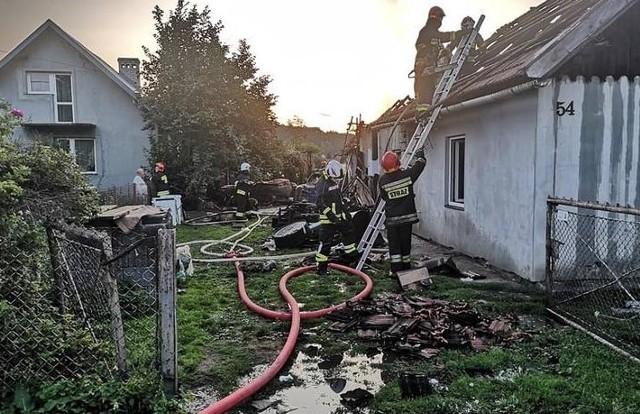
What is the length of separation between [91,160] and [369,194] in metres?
14.3

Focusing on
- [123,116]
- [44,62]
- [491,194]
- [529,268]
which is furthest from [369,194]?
[44,62]

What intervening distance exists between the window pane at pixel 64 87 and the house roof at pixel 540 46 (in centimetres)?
1732

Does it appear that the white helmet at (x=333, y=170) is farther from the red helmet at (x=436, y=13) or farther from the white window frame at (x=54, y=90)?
the white window frame at (x=54, y=90)

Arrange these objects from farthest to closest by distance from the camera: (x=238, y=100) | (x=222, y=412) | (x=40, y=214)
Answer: (x=238, y=100) → (x=40, y=214) → (x=222, y=412)

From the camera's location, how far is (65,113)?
71.4 ft

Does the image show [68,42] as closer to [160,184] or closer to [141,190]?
[141,190]

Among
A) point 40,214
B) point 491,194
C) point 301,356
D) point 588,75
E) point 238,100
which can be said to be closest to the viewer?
point 40,214

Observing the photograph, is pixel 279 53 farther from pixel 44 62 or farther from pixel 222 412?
pixel 222 412

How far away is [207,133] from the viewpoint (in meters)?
19.4

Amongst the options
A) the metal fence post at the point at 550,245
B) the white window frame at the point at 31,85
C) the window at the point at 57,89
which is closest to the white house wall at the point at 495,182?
the metal fence post at the point at 550,245

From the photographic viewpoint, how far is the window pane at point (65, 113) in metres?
21.6

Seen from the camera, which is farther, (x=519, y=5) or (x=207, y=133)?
(x=207, y=133)

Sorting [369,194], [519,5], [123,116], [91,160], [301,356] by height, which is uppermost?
[519,5]

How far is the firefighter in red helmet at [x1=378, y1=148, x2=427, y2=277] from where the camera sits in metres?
7.38
